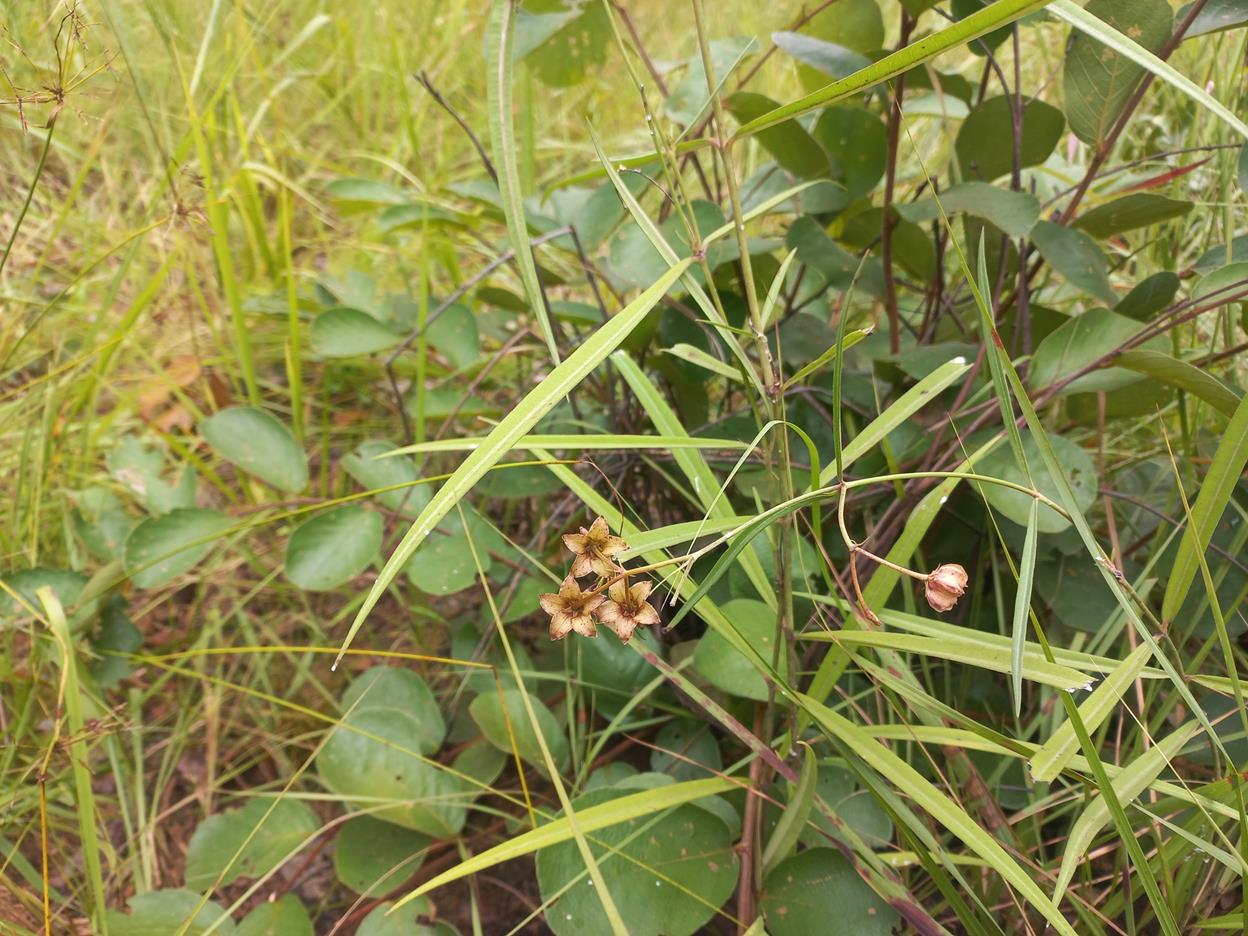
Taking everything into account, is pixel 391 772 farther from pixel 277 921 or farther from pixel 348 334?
pixel 348 334

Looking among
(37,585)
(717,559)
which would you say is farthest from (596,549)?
(37,585)

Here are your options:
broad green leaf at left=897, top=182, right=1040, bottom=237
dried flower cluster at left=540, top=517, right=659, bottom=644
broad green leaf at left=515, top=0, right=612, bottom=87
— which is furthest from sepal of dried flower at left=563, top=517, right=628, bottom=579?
broad green leaf at left=515, top=0, right=612, bottom=87

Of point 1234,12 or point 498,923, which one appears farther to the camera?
point 498,923

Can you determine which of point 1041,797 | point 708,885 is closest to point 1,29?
point 708,885

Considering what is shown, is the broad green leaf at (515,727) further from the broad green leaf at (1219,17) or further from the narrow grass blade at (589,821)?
the broad green leaf at (1219,17)

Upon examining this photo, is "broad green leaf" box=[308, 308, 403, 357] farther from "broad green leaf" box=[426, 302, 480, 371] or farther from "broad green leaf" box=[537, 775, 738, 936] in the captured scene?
"broad green leaf" box=[537, 775, 738, 936]

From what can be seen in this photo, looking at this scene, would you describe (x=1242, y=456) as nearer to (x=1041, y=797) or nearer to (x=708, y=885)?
(x=1041, y=797)
